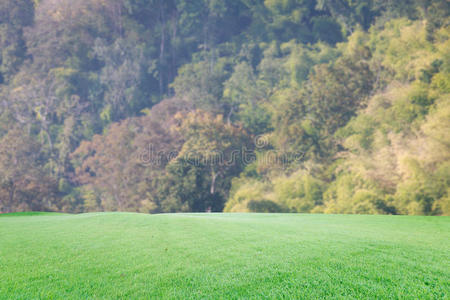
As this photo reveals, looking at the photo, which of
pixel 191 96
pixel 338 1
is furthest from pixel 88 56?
pixel 338 1

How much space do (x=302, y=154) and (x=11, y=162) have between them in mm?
23798

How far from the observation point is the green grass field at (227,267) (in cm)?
308

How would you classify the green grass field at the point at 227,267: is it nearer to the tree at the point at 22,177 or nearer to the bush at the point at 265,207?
the bush at the point at 265,207

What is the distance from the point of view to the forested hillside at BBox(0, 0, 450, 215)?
16.9 m

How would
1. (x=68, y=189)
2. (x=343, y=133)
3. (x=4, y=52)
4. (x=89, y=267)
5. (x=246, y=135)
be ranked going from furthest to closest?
(x=4, y=52)
(x=68, y=189)
(x=246, y=135)
(x=343, y=133)
(x=89, y=267)

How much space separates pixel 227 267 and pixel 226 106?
1076 inches

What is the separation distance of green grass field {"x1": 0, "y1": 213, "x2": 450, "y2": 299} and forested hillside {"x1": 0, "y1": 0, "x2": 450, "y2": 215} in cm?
1088

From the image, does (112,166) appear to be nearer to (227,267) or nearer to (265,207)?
(265,207)

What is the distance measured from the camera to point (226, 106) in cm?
3053

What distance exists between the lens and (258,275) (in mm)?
3430

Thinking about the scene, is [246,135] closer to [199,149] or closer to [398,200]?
[199,149]

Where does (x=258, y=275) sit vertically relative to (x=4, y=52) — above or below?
below

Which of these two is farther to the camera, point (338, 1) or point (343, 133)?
point (338, 1)

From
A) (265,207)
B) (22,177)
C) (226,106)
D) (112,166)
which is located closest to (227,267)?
(265,207)
